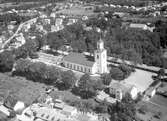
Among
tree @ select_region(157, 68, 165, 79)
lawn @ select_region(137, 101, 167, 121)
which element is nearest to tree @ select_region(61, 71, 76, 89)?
lawn @ select_region(137, 101, 167, 121)

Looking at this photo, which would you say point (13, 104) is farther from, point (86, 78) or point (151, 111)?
point (151, 111)

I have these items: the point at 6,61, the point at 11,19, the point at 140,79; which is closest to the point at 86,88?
the point at 140,79

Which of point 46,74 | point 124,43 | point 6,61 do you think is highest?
point 124,43

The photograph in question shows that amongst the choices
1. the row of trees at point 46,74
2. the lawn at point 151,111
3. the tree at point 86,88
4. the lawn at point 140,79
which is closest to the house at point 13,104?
the row of trees at point 46,74

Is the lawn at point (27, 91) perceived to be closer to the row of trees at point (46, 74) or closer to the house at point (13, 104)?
the row of trees at point (46, 74)

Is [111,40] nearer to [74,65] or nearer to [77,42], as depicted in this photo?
[77,42]

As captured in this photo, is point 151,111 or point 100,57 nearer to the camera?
point 151,111
